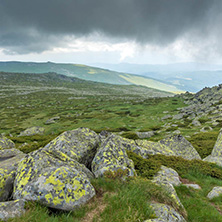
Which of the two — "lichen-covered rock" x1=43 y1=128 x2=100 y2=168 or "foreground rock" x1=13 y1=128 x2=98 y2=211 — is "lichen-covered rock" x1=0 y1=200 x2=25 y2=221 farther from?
"lichen-covered rock" x1=43 y1=128 x2=100 y2=168

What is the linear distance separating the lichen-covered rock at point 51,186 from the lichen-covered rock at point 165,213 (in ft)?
9.50

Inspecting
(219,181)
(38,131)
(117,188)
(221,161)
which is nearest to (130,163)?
(117,188)

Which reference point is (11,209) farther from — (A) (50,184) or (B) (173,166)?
(B) (173,166)

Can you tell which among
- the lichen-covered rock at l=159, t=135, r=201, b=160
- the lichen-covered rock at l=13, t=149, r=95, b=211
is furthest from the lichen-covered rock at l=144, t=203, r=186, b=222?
the lichen-covered rock at l=159, t=135, r=201, b=160

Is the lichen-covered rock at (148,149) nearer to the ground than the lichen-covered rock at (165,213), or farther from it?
nearer to the ground

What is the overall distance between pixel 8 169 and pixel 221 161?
62.4 feet

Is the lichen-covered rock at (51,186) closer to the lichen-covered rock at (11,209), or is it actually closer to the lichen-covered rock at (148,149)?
the lichen-covered rock at (11,209)

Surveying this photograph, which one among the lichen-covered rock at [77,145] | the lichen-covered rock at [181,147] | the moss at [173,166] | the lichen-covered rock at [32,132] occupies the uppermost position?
the lichen-covered rock at [77,145]

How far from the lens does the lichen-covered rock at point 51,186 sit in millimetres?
6395

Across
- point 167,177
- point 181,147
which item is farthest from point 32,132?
point 167,177

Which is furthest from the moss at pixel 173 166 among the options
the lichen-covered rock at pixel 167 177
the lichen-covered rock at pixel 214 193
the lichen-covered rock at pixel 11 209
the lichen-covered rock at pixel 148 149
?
the lichen-covered rock at pixel 11 209

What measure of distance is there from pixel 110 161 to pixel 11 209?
227 inches

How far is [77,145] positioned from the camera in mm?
12820

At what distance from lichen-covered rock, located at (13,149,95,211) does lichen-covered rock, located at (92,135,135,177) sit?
234 centimetres
